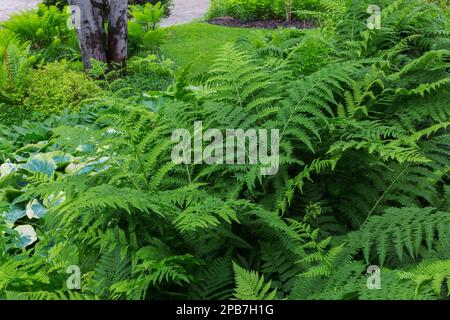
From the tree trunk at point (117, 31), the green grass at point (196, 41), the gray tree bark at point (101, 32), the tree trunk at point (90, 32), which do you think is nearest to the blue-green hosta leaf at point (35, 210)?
the gray tree bark at point (101, 32)

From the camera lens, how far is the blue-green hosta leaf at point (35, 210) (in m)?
3.01

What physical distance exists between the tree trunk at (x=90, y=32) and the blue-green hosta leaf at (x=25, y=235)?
4157mm

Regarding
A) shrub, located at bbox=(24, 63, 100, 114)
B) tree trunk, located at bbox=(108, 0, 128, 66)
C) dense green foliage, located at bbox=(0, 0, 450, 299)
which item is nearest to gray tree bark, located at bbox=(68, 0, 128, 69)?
tree trunk, located at bbox=(108, 0, 128, 66)

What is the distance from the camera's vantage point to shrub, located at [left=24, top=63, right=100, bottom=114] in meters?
5.31

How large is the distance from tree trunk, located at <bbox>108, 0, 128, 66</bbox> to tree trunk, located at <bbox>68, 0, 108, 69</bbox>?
161mm

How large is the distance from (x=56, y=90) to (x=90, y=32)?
5.27ft

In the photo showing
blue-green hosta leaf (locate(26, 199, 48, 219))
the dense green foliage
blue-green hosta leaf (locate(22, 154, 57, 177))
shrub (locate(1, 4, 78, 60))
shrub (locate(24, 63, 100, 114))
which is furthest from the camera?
shrub (locate(1, 4, 78, 60))

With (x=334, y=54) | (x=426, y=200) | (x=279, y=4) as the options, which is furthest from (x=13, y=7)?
(x=426, y=200)

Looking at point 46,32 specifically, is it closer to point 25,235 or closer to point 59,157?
point 59,157

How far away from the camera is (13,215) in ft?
10.1

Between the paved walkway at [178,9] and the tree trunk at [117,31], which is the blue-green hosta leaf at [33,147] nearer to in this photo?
the tree trunk at [117,31]

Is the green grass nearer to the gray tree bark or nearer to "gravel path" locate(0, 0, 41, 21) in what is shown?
the gray tree bark

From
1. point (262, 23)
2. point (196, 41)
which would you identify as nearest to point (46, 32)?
point (196, 41)
